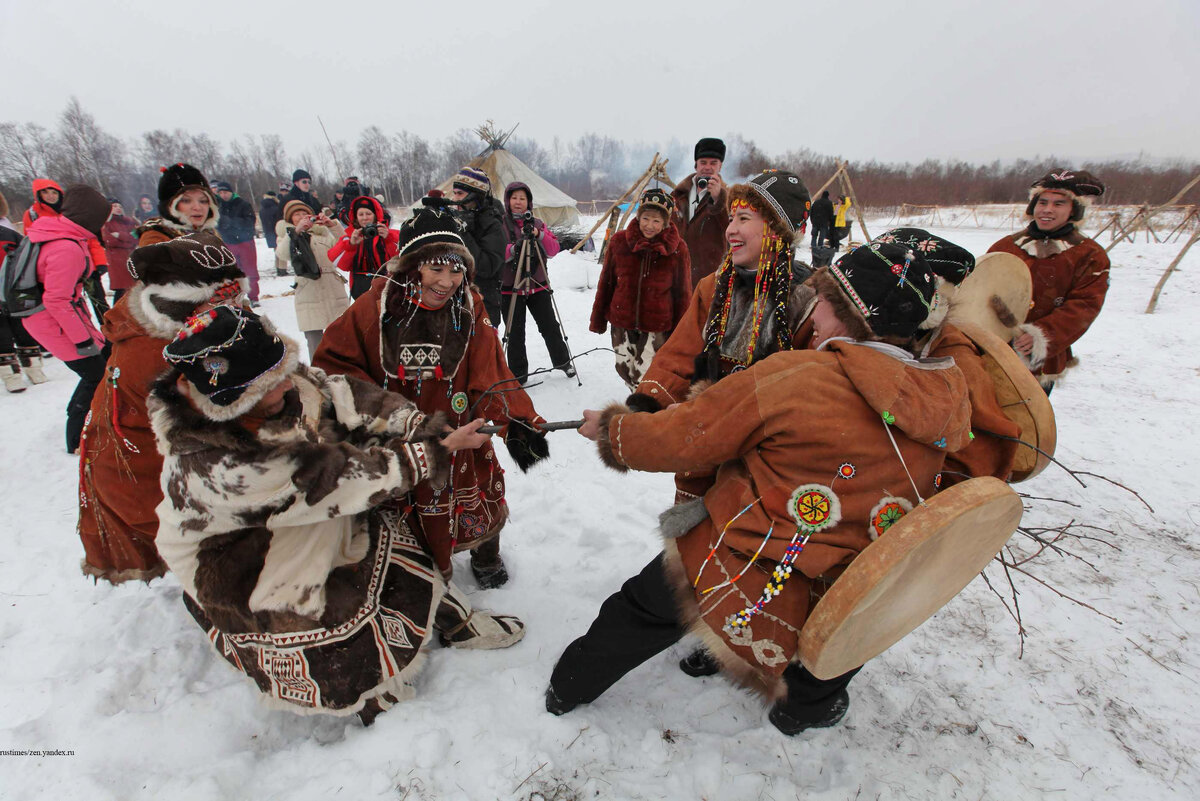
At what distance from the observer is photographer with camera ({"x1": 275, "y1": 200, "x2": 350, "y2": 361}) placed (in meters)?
5.31

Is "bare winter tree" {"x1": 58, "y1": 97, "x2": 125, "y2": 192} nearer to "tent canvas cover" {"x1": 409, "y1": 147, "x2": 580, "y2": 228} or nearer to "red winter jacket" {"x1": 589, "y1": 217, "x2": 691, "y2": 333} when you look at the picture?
"tent canvas cover" {"x1": 409, "y1": 147, "x2": 580, "y2": 228}

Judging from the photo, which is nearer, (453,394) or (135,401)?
(135,401)

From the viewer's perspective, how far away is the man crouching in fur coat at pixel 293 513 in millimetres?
1641

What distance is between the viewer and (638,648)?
75.4 inches

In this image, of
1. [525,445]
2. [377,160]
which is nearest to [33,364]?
[525,445]

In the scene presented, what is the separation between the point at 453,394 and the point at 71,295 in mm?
3799

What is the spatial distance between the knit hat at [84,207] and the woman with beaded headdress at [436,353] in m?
3.68

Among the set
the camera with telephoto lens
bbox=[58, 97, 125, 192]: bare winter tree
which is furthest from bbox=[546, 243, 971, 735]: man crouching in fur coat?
bbox=[58, 97, 125, 192]: bare winter tree

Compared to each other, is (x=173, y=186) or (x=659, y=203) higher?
(x=173, y=186)

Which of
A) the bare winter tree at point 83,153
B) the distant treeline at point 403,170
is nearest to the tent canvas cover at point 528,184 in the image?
the distant treeline at point 403,170

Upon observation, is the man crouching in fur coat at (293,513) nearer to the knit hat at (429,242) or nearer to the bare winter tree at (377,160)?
the knit hat at (429,242)

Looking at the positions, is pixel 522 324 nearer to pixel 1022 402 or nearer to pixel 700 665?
pixel 700 665

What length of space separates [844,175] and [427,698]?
14536 mm

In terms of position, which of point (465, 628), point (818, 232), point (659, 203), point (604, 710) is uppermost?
point (659, 203)
